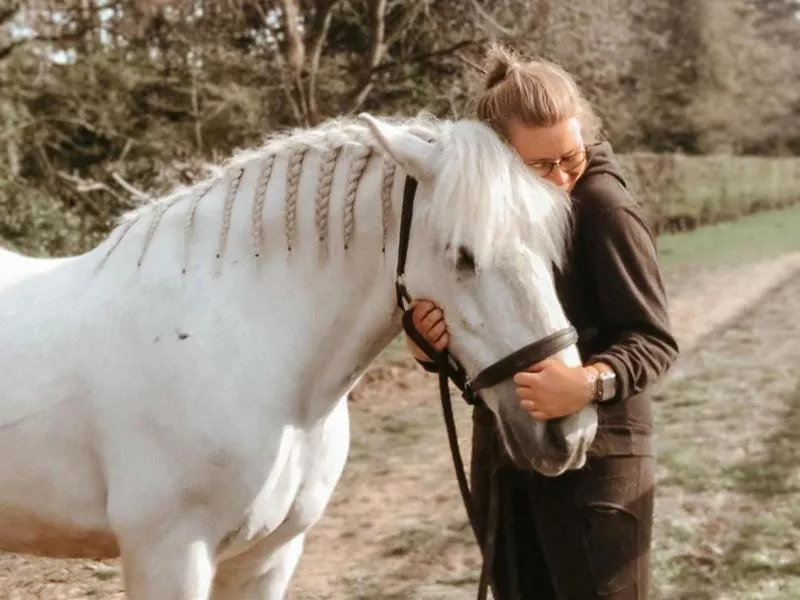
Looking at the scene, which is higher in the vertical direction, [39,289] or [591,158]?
[591,158]

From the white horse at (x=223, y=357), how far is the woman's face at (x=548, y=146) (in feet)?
0.26

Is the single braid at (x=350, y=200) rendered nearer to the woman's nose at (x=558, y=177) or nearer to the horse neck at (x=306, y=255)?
the horse neck at (x=306, y=255)

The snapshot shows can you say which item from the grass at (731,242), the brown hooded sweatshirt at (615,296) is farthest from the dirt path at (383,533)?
the grass at (731,242)

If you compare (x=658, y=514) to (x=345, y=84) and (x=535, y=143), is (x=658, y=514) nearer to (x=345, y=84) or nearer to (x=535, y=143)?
(x=535, y=143)

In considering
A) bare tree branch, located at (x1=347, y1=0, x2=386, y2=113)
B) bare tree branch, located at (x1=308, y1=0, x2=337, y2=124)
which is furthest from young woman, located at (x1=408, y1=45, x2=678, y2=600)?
bare tree branch, located at (x1=347, y1=0, x2=386, y2=113)

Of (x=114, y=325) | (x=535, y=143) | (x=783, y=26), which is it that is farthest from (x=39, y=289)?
(x=783, y=26)

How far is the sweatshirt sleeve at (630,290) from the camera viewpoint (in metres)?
1.82

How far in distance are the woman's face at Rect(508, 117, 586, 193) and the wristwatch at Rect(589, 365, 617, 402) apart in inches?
14.8

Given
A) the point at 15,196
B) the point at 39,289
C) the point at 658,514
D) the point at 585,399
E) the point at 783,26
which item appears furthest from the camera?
the point at 783,26

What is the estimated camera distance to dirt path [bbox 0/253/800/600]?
12.3 feet

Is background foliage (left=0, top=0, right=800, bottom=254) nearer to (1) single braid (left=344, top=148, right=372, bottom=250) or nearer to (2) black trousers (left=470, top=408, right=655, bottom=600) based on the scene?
(1) single braid (left=344, top=148, right=372, bottom=250)

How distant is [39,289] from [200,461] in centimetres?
67

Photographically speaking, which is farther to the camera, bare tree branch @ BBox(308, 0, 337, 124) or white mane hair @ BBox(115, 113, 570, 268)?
bare tree branch @ BBox(308, 0, 337, 124)

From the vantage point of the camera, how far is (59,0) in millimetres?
8078
